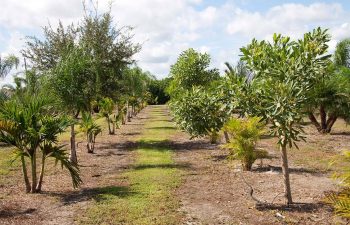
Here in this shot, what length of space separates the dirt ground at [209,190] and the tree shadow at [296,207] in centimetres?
2

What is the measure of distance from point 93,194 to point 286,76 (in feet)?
18.4

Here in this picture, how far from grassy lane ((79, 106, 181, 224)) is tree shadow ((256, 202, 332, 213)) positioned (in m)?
1.93

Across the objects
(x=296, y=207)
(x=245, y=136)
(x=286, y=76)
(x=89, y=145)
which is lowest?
(x=296, y=207)

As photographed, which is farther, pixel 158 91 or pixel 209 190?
pixel 158 91

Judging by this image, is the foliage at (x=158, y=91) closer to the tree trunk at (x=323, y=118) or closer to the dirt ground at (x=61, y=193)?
the tree trunk at (x=323, y=118)

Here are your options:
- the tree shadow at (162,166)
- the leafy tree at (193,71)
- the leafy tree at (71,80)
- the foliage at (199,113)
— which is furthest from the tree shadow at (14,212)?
the leafy tree at (193,71)

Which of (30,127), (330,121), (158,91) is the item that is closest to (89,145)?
(30,127)

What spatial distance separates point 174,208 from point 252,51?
3.83 metres

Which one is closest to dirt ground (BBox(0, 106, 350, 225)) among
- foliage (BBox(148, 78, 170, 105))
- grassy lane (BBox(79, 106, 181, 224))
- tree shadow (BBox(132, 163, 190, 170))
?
tree shadow (BBox(132, 163, 190, 170))

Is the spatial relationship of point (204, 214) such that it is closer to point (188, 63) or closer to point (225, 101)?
point (225, 101)

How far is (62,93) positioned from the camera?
46.5ft

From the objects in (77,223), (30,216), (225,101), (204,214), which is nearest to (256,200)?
(204,214)

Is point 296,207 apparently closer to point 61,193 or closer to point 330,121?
point 61,193

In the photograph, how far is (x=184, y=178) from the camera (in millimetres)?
12469
